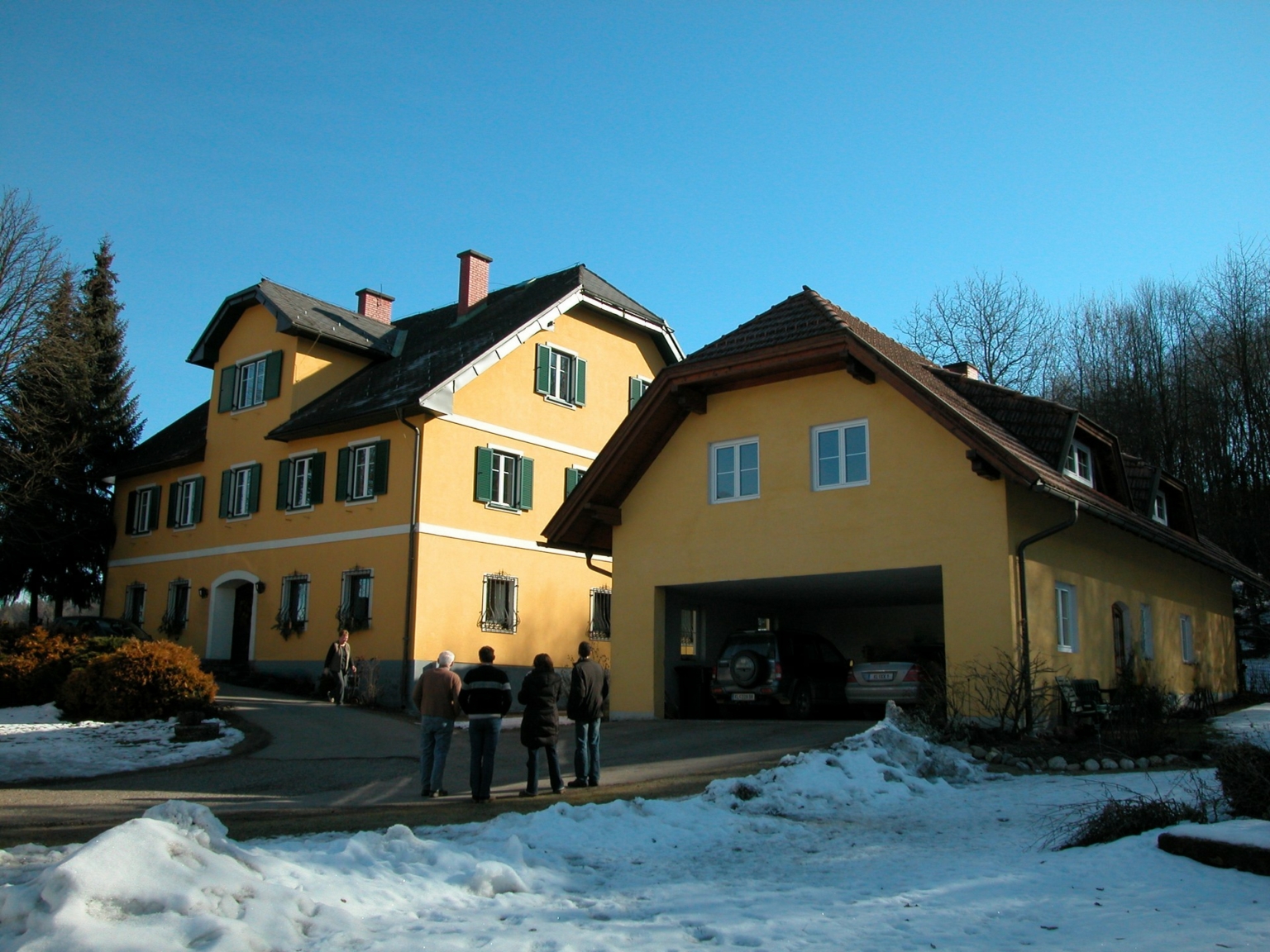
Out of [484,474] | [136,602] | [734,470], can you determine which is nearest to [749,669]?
[734,470]

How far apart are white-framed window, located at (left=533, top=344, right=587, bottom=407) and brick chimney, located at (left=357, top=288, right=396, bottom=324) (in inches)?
318

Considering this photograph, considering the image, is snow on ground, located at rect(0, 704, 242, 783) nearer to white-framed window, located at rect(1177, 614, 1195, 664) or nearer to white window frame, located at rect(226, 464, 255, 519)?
white window frame, located at rect(226, 464, 255, 519)

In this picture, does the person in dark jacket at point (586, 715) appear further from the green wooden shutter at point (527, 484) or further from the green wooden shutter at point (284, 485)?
the green wooden shutter at point (284, 485)

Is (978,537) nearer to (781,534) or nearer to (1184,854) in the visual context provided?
(781,534)

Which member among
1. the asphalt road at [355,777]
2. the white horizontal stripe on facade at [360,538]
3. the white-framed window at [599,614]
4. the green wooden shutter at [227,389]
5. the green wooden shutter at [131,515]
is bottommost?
the asphalt road at [355,777]

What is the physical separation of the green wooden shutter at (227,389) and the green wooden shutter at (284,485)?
3.64 meters

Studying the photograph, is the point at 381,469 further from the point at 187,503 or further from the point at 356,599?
the point at 187,503

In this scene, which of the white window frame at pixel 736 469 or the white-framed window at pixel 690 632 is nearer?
the white window frame at pixel 736 469

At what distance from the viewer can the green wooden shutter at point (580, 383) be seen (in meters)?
30.0

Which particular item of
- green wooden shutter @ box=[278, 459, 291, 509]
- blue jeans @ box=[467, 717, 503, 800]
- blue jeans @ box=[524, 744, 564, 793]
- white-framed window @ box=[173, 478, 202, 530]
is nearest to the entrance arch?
green wooden shutter @ box=[278, 459, 291, 509]

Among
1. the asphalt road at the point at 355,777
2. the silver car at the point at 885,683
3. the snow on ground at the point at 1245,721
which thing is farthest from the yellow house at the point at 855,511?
the asphalt road at the point at 355,777

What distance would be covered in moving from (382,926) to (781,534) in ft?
43.5

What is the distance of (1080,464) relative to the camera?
20156 millimetres

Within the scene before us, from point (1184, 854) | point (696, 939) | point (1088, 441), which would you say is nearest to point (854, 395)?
point (1088, 441)
